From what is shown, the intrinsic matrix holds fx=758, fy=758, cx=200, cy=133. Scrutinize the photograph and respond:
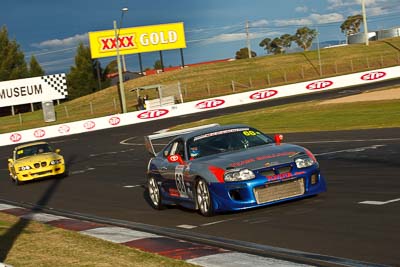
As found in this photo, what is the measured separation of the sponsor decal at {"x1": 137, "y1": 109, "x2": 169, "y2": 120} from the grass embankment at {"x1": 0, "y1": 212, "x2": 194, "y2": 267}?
44.2 m

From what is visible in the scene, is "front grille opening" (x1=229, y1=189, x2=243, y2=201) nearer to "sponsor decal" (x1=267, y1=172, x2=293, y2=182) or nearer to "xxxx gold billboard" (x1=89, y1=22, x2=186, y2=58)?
"sponsor decal" (x1=267, y1=172, x2=293, y2=182)

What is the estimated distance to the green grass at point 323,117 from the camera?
28.7 meters

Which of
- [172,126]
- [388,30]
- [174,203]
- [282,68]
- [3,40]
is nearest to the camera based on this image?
[174,203]

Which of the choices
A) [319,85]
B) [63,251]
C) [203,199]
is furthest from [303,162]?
[319,85]

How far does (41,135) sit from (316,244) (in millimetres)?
44751

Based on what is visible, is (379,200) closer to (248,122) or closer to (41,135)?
(248,122)

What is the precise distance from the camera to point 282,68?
85.6 m

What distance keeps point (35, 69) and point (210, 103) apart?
188 ft

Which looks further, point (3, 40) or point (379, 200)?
point (3, 40)

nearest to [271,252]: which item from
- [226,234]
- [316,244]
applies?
[316,244]

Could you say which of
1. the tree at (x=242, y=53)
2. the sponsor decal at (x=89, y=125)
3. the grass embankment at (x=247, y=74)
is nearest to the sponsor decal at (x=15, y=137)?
the sponsor decal at (x=89, y=125)

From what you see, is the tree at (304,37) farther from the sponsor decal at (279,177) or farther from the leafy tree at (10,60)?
the sponsor decal at (279,177)

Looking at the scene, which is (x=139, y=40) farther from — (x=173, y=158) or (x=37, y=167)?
(x=173, y=158)

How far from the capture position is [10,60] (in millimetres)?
106812
